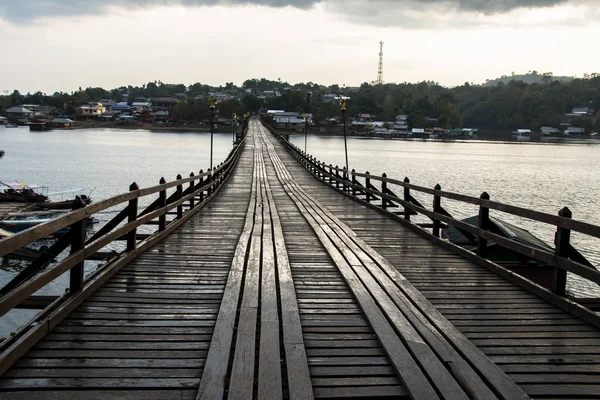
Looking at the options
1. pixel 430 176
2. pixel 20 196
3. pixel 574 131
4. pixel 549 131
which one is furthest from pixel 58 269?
pixel 574 131

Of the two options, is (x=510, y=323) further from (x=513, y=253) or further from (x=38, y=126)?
(x=38, y=126)

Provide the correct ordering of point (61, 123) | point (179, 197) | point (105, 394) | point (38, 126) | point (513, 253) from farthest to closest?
point (61, 123)
point (38, 126)
point (513, 253)
point (179, 197)
point (105, 394)

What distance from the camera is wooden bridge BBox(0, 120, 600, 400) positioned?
3.96 metres

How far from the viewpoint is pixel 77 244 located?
562 cm

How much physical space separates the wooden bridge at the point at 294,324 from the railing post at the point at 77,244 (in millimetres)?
22

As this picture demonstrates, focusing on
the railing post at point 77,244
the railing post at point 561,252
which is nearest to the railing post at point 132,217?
the railing post at point 77,244

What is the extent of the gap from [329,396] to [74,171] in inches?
2691

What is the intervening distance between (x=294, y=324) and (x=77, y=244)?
2.37 meters

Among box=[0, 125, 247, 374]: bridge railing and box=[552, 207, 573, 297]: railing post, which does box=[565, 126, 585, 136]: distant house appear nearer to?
box=[552, 207, 573, 297]: railing post

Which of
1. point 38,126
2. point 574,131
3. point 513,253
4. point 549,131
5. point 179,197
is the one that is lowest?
point 513,253

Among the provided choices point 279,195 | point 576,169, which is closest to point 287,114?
point 576,169

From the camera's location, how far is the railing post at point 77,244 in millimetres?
5574

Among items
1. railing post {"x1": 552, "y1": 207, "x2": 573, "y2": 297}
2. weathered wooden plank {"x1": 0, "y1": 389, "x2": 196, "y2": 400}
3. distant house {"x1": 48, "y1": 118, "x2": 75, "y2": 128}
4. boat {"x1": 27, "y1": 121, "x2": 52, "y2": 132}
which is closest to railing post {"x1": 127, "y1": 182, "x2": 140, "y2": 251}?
weathered wooden plank {"x1": 0, "y1": 389, "x2": 196, "y2": 400}

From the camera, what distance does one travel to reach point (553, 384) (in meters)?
4.09
